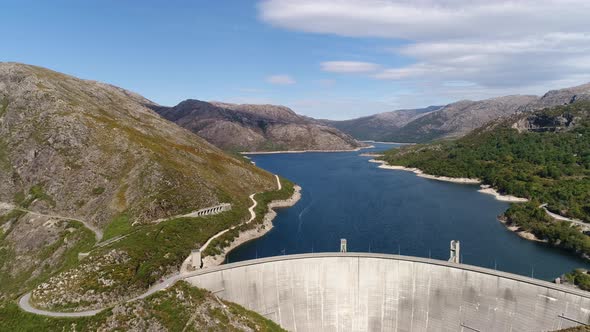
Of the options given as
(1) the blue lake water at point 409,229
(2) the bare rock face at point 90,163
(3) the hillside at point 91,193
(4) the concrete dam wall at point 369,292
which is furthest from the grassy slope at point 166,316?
(2) the bare rock face at point 90,163

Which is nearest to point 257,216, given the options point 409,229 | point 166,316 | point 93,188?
point 409,229

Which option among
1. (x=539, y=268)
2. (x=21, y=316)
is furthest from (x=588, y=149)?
(x=21, y=316)

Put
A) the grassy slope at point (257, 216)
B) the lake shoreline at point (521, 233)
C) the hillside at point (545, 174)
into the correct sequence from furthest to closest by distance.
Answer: the hillside at point (545, 174)
the lake shoreline at point (521, 233)
the grassy slope at point (257, 216)

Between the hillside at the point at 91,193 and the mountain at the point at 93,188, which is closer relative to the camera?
the hillside at the point at 91,193

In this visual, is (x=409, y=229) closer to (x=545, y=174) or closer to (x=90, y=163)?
(x=545, y=174)

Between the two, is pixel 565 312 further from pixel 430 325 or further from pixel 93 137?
pixel 93 137

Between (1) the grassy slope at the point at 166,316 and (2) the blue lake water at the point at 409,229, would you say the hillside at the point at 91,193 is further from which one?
(2) the blue lake water at the point at 409,229

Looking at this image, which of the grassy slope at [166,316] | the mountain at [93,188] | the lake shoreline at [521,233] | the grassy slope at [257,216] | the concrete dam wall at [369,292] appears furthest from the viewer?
the lake shoreline at [521,233]

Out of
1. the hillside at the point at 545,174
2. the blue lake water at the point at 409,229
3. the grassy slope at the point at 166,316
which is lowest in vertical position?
the blue lake water at the point at 409,229
